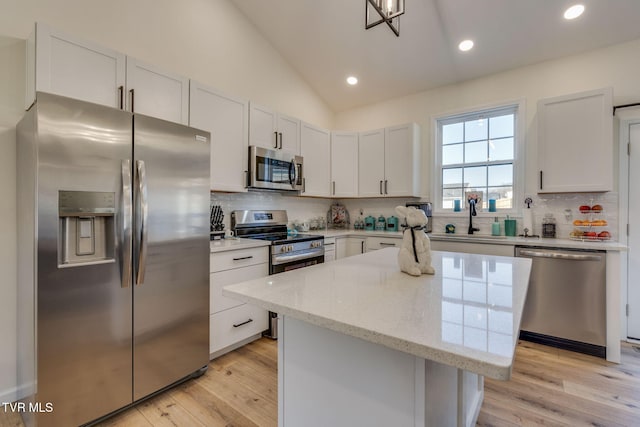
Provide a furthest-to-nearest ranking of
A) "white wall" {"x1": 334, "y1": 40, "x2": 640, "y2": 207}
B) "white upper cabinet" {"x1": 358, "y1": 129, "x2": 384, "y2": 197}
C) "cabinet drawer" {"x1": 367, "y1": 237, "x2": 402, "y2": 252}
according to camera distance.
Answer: "white upper cabinet" {"x1": 358, "y1": 129, "x2": 384, "y2": 197} → "cabinet drawer" {"x1": 367, "y1": 237, "x2": 402, "y2": 252} → "white wall" {"x1": 334, "y1": 40, "x2": 640, "y2": 207}

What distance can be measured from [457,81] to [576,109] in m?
1.32

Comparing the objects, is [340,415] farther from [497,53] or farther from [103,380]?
[497,53]

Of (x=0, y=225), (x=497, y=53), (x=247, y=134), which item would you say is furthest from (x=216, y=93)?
(x=497, y=53)

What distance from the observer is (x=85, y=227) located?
5.31 feet

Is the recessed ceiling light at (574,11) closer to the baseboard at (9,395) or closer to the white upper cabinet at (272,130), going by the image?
the white upper cabinet at (272,130)

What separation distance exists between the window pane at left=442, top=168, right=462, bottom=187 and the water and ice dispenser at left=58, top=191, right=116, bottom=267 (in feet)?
11.6

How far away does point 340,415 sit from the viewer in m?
1.02

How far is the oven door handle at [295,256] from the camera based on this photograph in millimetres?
2831

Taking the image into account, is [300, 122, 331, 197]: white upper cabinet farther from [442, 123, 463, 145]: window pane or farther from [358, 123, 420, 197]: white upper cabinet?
[442, 123, 463, 145]: window pane

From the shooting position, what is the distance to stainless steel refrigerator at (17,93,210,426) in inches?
58.8

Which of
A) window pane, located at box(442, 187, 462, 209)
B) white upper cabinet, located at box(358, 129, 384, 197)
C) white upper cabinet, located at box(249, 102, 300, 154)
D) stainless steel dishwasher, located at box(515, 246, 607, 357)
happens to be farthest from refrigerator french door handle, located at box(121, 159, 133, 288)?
window pane, located at box(442, 187, 462, 209)

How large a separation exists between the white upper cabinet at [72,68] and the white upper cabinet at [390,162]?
9.33ft

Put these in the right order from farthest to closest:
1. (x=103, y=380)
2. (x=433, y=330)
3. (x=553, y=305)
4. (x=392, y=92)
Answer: (x=392, y=92) < (x=553, y=305) < (x=103, y=380) < (x=433, y=330)

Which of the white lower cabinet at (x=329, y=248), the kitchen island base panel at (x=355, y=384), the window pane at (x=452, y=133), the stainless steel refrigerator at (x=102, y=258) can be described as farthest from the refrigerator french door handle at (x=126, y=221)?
the window pane at (x=452, y=133)
